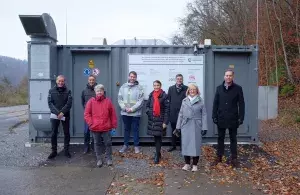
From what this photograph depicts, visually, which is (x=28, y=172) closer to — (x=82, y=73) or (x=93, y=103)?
(x=93, y=103)

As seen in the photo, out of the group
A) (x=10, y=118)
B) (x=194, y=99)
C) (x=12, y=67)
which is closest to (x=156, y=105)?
(x=194, y=99)

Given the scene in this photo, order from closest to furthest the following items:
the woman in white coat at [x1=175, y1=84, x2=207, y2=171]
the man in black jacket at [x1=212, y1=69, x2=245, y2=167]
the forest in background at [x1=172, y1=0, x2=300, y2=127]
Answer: the woman in white coat at [x1=175, y1=84, x2=207, y2=171], the man in black jacket at [x1=212, y1=69, x2=245, y2=167], the forest in background at [x1=172, y1=0, x2=300, y2=127]

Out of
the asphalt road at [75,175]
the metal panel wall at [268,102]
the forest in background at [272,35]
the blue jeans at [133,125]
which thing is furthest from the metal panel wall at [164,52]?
the metal panel wall at [268,102]

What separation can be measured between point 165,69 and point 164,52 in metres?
0.45

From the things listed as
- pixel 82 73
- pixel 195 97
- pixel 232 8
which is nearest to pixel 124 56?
pixel 82 73

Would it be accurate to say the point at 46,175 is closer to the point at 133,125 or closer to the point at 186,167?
the point at 186,167

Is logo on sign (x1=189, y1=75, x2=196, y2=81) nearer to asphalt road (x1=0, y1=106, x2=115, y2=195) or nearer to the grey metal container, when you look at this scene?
the grey metal container

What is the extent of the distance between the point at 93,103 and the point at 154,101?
1359 millimetres

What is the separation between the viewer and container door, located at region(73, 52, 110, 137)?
435 inches

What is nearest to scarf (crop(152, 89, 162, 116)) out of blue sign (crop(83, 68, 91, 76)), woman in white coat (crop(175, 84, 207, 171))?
woman in white coat (crop(175, 84, 207, 171))

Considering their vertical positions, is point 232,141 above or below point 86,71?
below

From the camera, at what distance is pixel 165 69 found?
1088 centimetres

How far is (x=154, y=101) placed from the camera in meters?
8.98

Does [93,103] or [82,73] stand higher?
[82,73]
